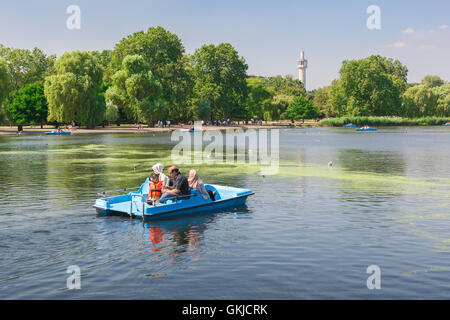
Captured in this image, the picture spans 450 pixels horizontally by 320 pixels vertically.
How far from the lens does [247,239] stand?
15484mm

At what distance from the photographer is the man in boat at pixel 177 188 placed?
18.2m

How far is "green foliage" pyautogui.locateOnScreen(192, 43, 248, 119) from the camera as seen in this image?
141 meters

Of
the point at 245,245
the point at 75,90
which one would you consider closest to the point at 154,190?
the point at 245,245

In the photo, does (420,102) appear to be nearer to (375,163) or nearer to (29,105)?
(29,105)

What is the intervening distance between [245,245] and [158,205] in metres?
4.48

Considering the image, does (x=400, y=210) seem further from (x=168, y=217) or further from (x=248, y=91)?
(x=248, y=91)

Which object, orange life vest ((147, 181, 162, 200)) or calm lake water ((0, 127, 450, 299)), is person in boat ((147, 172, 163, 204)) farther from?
calm lake water ((0, 127, 450, 299))

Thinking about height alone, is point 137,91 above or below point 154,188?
above

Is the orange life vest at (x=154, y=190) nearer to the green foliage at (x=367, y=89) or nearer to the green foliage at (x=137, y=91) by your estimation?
the green foliage at (x=137, y=91)

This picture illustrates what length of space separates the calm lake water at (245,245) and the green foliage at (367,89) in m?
137

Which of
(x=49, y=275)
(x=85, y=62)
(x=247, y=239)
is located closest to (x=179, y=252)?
(x=247, y=239)

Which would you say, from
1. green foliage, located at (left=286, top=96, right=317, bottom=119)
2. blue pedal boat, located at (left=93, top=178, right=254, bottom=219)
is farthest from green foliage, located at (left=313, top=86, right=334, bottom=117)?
blue pedal boat, located at (left=93, top=178, right=254, bottom=219)

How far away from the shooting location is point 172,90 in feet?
405

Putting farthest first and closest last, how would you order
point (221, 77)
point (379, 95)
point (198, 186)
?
point (379, 95), point (221, 77), point (198, 186)
